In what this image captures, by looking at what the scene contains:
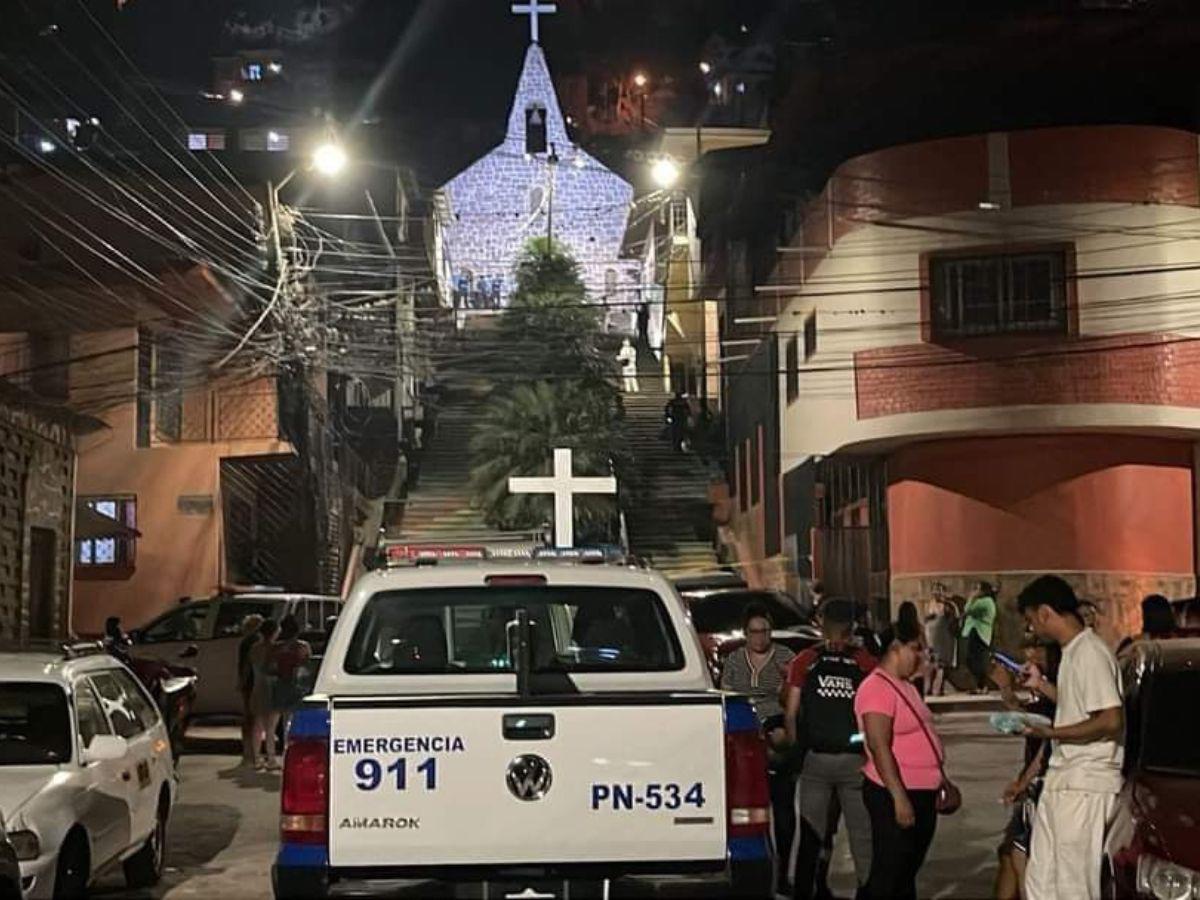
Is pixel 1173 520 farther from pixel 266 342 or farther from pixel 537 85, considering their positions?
pixel 537 85

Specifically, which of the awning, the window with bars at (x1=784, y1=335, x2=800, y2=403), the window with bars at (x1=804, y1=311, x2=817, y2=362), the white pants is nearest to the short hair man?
the white pants

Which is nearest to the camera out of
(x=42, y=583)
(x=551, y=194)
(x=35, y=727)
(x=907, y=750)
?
(x=907, y=750)

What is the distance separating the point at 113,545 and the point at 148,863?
19606 millimetres

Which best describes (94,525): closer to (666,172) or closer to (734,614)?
(734,614)

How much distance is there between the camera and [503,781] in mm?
5676

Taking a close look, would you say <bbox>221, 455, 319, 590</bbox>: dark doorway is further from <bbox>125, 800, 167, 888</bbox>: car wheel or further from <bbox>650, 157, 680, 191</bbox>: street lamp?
<bbox>125, 800, 167, 888</bbox>: car wheel

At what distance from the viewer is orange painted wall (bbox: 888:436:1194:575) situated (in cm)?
2400

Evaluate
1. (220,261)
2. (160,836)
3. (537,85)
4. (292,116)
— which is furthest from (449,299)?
(160,836)

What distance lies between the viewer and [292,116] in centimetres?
5312

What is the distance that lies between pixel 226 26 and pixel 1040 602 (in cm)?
6735

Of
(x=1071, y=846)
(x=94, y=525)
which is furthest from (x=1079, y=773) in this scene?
(x=94, y=525)

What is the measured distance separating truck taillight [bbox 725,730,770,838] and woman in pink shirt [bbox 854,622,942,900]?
139 centimetres

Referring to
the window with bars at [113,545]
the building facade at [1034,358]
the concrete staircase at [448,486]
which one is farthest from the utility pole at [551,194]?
the building facade at [1034,358]

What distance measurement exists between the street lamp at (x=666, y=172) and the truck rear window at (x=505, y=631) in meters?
37.3
